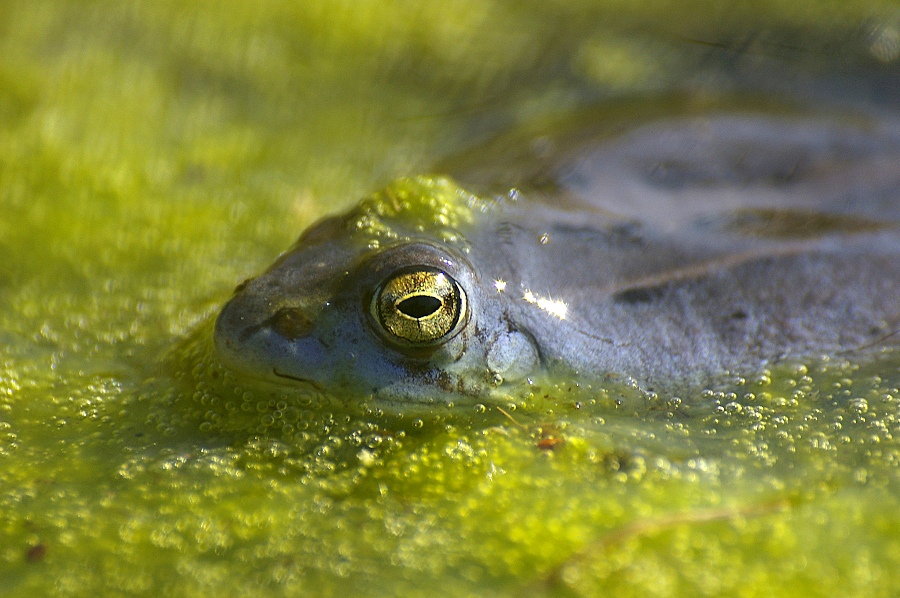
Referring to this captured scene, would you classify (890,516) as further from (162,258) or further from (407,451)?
(162,258)

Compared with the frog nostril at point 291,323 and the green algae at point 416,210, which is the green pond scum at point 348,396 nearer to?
the green algae at point 416,210

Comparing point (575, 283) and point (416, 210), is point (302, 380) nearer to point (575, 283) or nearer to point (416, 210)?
point (416, 210)

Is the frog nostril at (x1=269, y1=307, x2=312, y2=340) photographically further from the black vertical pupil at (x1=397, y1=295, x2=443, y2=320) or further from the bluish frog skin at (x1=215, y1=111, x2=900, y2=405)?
the black vertical pupil at (x1=397, y1=295, x2=443, y2=320)

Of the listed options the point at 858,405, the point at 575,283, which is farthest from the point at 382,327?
the point at 858,405

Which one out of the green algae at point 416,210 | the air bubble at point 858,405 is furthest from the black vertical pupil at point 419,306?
the air bubble at point 858,405

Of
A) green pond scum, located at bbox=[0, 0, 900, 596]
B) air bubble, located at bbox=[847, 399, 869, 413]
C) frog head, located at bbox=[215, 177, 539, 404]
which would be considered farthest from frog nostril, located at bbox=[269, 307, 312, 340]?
air bubble, located at bbox=[847, 399, 869, 413]

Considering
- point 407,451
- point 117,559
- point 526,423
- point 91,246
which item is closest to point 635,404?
point 526,423
